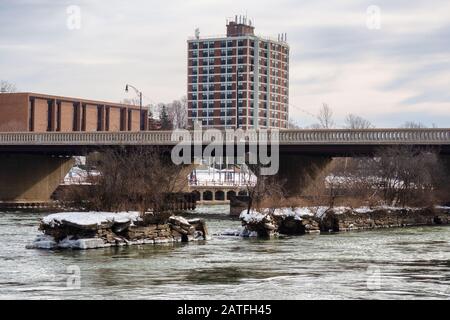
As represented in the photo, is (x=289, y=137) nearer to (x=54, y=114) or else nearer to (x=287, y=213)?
(x=287, y=213)

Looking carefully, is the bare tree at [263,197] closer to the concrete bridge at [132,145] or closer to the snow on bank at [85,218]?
the snow on bank at [85,218]

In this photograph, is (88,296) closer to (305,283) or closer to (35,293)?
(35,293)

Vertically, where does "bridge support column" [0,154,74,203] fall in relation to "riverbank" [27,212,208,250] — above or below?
above

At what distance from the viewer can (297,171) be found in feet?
294

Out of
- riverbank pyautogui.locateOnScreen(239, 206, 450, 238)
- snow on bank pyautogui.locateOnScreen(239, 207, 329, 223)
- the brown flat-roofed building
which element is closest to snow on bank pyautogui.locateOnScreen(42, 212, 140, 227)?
snow on bank pyautogui.locateOnScreen(239, 207, 329, 223)

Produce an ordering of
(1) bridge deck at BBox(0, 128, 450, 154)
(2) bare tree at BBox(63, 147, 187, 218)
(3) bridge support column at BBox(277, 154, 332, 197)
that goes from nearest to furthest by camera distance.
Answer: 1. (2) bare tree at BBox(63, 147, 187, 218)
2. (1) bridge deck at BBox(0, 128, 450, 154)
3. (3) bridge support column at BBox(277, 154, 332, 197)

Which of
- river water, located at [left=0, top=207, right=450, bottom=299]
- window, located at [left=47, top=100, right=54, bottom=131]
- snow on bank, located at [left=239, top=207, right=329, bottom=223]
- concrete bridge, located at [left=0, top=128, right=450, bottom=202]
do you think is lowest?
river water, located at [left=0, top=207, right=450, bottom=299]

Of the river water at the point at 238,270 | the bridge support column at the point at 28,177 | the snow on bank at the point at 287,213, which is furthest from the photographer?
the bridge support column at the point at 28,177

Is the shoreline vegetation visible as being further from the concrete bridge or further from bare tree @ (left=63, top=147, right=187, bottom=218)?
the concrete bridge

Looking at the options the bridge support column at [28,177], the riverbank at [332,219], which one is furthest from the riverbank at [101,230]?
the bridge support column at [28,177]

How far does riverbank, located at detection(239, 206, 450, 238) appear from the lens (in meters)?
52.6

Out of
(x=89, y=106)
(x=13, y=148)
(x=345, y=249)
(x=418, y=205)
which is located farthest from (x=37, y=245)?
(x=89, y=106)

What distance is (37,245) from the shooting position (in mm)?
43062

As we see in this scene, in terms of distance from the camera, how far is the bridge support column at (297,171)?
8806cm
